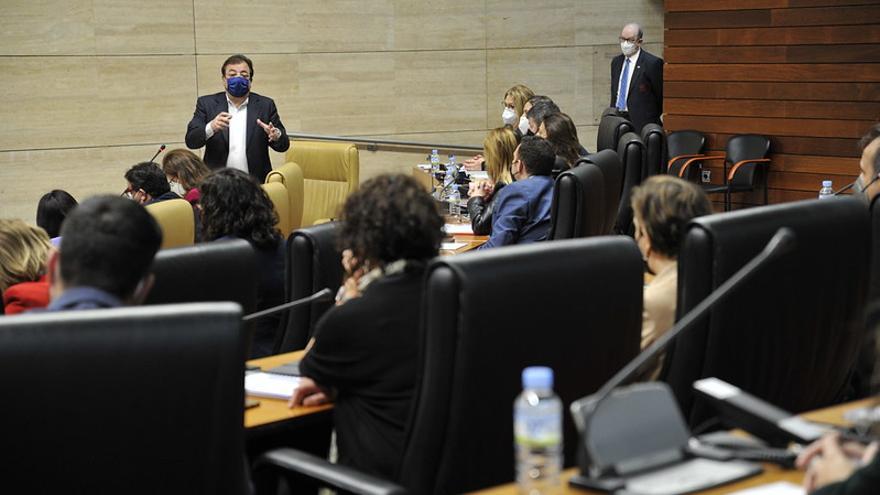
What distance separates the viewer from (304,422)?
8.81ft

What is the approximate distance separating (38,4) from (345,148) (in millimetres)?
2708

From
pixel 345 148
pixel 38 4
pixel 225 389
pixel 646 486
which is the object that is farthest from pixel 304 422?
pixel 38 4

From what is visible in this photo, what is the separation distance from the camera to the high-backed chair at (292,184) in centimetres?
635

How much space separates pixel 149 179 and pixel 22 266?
2354 millimetres

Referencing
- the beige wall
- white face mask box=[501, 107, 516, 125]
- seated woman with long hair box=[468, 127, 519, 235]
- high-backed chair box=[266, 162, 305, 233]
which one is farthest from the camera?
Result: the beige wall

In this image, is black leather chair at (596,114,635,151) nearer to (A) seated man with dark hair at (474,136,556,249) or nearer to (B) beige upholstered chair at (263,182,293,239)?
(A) seated man with dark hair at (474,136,556,249)

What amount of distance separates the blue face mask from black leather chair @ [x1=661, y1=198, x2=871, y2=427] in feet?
16.8

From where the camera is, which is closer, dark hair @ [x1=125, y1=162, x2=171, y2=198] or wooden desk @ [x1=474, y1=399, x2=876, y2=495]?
wooden desk @ [x1=474, y1=399, x2=876, y2=495]

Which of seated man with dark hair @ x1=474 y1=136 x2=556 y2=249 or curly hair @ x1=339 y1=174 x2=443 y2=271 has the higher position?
curly hair @ x1=339 y1=174 x2=443 y2=271

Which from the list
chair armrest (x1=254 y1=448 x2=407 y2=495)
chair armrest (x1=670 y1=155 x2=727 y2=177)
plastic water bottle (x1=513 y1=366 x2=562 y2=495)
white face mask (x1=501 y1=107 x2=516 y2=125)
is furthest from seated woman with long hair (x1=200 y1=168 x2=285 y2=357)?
chair armrest (x1=670 y1=155 x2=727 y2=177)

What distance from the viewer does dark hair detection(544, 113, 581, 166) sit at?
6086 mm

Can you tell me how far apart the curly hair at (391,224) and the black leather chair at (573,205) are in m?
1.79

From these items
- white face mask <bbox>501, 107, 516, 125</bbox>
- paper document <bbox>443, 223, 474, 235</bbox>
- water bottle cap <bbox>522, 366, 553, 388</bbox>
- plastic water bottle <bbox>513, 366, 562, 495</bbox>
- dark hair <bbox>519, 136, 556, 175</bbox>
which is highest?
white face mask <bbox>501, 107, 516, 125</bbox>

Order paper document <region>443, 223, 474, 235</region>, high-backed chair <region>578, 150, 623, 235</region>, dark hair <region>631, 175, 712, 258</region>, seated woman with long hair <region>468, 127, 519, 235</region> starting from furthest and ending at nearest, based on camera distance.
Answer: paper document <region>443, 223, 474, 235</region> → seated woman with long hair <region>468, 127, 519, 235</region> → high-backed chair <region>578, 150, 623, 235</region> → dark hair <region>631, 175, 712, 258</region>
